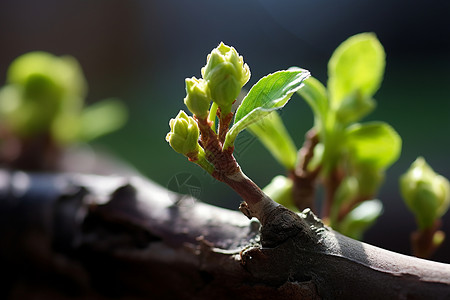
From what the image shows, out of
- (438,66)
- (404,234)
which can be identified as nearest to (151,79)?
(438,66)

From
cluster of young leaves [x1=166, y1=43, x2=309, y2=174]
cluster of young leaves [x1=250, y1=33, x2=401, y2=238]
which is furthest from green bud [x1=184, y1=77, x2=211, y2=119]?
cluster of young leaves [x1=250, y1=33, x2=401, y2=238]

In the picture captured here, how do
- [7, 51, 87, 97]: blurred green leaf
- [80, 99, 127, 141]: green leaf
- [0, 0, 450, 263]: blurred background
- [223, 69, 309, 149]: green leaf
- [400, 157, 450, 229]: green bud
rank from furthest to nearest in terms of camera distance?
[0, 0, 450, 263]: blurred background < [80, 99, 127, 141]: green leaf < [7, 51, 87, 97]: blurred green leaf < [400, 157, 450, 229]: green bud < [223, 69, 309, 149]: green leaf

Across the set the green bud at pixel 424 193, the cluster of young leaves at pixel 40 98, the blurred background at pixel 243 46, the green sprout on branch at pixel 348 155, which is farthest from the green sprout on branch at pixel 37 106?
the green bud at pixel 424 193

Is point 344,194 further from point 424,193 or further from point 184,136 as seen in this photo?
point 184,136

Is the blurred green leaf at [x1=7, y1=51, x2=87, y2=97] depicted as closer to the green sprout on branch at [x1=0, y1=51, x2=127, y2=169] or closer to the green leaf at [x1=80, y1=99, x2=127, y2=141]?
the green sprout on branch at [x1=0, y1=51, x2=127, y2=169]

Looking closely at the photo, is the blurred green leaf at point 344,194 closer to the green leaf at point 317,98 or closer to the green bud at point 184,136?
the green leaf at point 317,98

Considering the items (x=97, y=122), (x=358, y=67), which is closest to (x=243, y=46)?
(x=358, y=67)

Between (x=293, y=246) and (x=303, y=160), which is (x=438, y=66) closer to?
(x=303, y=160)
